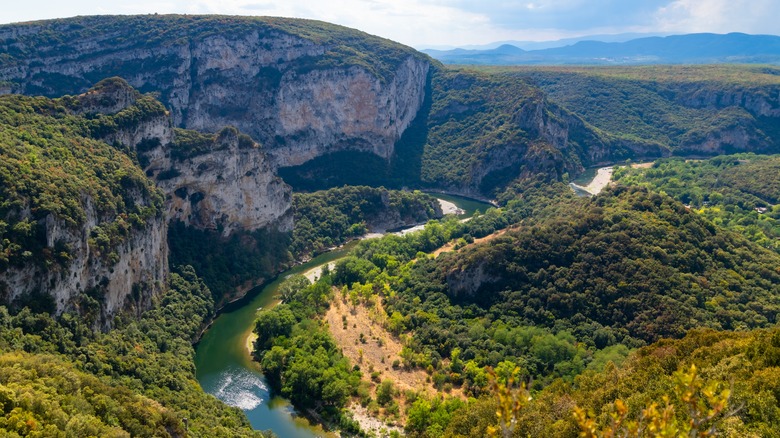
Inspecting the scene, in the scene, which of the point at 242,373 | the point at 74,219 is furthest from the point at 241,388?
the point at 74,219

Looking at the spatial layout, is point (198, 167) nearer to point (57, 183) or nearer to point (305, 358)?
point (57, 183)

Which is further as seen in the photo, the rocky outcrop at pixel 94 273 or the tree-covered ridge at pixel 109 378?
the rocky outcrop at pixel 94 273

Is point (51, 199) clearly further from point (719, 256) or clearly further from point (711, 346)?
point (719, 256)

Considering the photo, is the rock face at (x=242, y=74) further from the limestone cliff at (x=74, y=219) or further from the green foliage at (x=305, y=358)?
the green foliage at (x=305, y=358)

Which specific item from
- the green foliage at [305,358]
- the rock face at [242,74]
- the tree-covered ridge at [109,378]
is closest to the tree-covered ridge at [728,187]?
the rock face at [242,74]

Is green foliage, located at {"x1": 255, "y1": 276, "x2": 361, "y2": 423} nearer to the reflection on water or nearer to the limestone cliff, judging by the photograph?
the reflection on water

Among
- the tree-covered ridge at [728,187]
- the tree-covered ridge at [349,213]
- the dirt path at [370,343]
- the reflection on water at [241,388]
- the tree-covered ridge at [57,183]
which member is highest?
the tree-covered ridge at [57,183]
